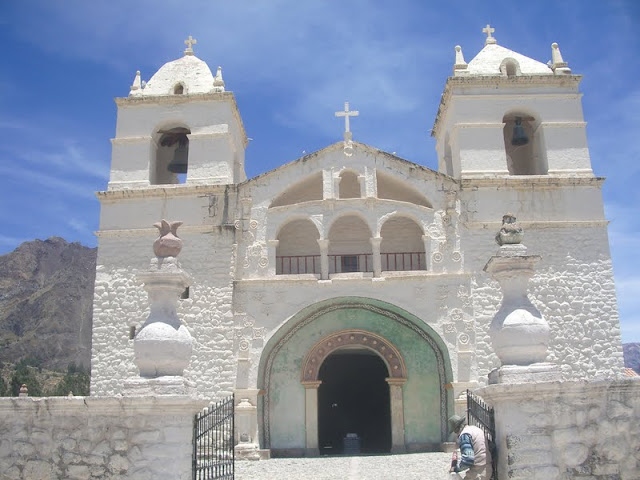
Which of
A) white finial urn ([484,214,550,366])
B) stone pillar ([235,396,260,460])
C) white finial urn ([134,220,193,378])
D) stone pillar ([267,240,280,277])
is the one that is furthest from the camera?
stone pillar ([267,240,280,277])

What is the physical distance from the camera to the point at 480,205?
56.0 ft

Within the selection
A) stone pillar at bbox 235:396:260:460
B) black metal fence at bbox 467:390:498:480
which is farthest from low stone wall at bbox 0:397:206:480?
stone pillar at bbox 235:396:260:460

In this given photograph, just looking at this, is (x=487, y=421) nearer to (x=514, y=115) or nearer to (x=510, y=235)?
(x=510, y=235)

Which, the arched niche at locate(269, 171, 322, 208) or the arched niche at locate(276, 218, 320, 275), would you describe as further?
the arched niche at locate(276, 218, 320, 275)

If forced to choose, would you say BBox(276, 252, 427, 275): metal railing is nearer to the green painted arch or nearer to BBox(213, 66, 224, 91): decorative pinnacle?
the green painted arch

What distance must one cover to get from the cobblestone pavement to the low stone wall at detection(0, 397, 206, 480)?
470 centimetres

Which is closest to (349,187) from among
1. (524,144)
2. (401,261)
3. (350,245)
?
(350,245)

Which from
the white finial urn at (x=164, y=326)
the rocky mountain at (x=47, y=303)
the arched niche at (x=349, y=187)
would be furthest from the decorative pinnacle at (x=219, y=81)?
the rocky mountain at (x=47, y=303)

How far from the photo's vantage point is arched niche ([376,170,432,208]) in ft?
57.9

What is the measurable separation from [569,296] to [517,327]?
9602 mm

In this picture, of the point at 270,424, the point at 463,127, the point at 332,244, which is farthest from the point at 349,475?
the point at 463,127

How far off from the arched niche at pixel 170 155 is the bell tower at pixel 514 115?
7.30 metres

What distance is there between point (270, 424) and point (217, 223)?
5.05 m

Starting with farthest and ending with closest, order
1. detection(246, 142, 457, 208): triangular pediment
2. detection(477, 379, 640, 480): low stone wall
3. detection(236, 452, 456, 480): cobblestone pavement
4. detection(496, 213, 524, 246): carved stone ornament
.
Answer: detection(246, 142, 457, 208): triangular pediment, detection(236, 452, 456, 480): cobblestone pavement, detection(496, 213, 524, 246): carved stone ornament, detection(477, 379, 640, 480): low stone wall
